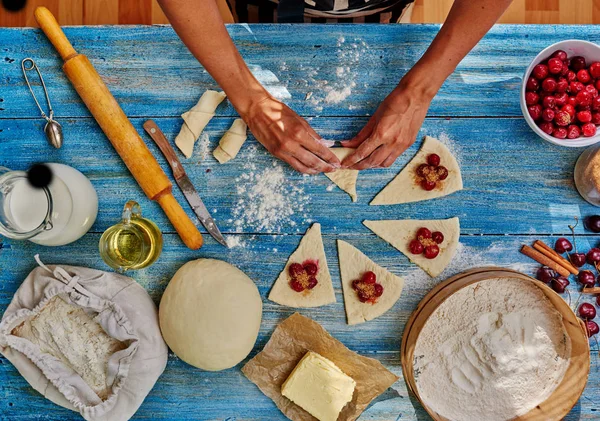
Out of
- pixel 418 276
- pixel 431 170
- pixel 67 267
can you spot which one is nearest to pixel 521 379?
pixel 418 276

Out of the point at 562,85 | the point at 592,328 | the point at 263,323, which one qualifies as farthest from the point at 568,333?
the point at 263,323

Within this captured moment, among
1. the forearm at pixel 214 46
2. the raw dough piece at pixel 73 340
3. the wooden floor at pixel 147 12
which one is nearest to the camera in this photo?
the forearm at pixel 214 46

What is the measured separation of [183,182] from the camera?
136cm

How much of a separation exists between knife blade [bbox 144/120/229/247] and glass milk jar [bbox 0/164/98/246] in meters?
0.24

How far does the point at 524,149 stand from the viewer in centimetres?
137

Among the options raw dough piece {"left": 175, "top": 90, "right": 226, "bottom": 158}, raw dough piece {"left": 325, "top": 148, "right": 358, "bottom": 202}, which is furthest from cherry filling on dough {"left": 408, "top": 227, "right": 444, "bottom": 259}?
raw dough piece {"left": 175, "top": 90, "right": 226, "bottom": 158}

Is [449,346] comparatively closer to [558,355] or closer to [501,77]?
[558,355]

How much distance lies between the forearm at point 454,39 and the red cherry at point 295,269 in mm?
566

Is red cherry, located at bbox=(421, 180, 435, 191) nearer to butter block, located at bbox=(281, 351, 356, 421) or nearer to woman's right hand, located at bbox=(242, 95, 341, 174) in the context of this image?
woman's right hand, located at bbox=(242, 95, 341, 174)

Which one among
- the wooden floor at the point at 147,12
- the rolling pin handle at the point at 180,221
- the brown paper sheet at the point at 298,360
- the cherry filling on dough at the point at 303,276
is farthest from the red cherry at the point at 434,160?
the wooden floor at the point at 147,12

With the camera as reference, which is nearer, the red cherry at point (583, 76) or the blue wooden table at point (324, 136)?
the red cherry at point (583, 76)

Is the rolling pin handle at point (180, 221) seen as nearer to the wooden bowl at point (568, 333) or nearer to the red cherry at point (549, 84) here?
the wooden bowl at point (568, 333)

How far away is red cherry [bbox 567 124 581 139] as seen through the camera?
49.2 inches

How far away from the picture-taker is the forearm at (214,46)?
3.46ft
